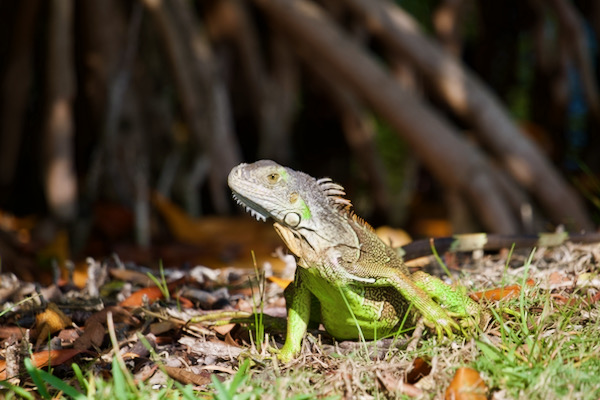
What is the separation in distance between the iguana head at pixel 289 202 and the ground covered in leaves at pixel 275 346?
1.10 feet

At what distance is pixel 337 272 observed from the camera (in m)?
2.27

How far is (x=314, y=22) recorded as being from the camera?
261 inches

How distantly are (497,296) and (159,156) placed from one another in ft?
18.6

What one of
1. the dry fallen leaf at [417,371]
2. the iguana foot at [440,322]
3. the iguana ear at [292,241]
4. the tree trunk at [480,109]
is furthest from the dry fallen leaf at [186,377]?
the tree trunk at [480,109]

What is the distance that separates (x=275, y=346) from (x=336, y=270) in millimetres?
403

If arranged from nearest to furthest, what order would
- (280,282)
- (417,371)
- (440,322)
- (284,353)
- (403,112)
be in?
(417,371) → (440,322) → (284,353) → (280,282) → (403,112)

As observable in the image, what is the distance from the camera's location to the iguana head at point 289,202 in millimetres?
2281

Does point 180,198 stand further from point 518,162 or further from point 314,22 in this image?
point 518,162

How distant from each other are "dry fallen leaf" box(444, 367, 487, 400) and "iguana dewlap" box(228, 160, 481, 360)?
0.27 m

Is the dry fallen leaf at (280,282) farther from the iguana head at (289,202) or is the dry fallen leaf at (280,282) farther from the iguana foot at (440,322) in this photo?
the iguana foot at (440,322)

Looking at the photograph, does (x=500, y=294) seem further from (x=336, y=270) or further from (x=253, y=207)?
(x=253, y=207)

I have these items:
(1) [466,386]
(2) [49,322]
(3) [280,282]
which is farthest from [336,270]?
(2) [49,322]

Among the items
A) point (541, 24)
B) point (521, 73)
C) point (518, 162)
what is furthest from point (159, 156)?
point (521, 73)

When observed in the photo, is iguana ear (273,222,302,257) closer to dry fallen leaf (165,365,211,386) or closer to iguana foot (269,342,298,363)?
iguana foot (269,342,298,363)
